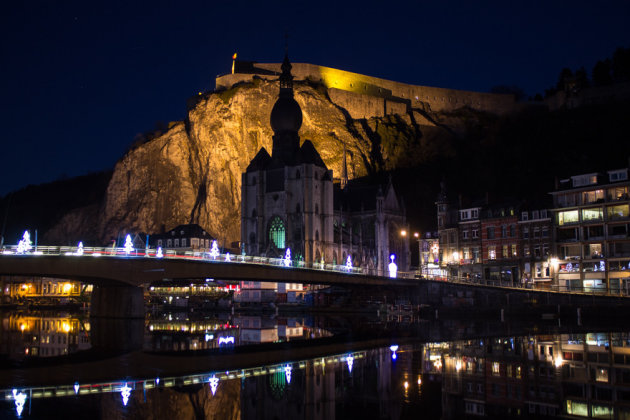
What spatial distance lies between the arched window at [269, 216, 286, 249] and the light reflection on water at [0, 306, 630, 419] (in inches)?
2094

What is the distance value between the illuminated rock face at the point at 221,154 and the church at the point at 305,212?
1012 cm

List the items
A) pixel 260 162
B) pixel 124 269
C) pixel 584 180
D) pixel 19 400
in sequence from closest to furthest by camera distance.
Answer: pixel 19 400 < pixel 124 269 < pixel 584 180 < pixel 260 162

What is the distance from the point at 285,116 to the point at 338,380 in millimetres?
75123

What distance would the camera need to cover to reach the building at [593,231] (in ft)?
199

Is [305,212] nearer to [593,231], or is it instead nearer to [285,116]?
[285,116]

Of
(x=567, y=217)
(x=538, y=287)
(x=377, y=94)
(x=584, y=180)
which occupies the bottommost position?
(x=538, y=287)

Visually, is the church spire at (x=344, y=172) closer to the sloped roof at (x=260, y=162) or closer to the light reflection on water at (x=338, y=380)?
the sloped roof at (x=260, y=162)

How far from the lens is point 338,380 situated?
2036 cm

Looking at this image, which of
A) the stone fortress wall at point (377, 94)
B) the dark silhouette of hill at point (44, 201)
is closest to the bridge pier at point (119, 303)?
the stone fortress wall at point (377, 94)

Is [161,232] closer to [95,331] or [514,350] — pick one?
[95,331]

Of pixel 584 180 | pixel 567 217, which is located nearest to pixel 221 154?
pixel 567 217

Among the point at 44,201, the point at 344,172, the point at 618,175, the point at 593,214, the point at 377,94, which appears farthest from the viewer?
the point at 44,201

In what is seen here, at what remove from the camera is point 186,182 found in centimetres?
11025

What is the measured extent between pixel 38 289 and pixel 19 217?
5253 centimetres
